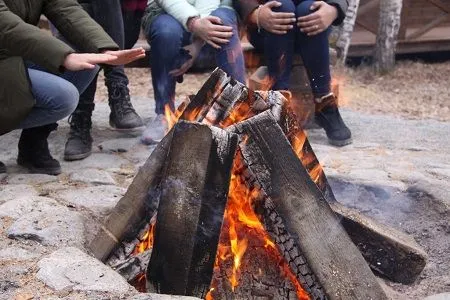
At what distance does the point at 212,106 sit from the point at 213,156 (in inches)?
19.4

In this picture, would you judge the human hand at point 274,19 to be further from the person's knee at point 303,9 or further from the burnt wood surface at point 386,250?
the burnt wood surface at point 386,250

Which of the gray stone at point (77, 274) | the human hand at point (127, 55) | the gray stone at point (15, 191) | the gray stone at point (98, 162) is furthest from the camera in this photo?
the gray stone at point (98, 162)

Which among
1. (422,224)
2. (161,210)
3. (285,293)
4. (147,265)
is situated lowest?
(422,224)

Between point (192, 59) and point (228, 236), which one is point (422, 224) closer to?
point (228, 236)

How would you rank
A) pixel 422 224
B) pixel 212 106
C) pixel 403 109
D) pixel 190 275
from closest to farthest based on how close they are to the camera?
pixel 190 275, pixel 212 106, pixel 422 224, pixel 403 109

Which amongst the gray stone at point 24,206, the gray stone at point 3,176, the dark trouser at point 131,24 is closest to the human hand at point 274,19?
the dark trouser at point 131,24

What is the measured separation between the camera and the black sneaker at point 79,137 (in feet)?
15.0

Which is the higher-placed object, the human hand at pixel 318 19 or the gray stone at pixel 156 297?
the gray stone at pixel 156 297

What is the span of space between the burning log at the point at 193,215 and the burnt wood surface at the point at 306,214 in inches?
5.4

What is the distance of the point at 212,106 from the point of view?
312cm

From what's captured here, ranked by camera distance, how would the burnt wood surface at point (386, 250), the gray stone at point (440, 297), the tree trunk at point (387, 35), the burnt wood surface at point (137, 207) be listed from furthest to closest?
the tree trunk at point (387, 35) → the burnt wood surface at point (386, 250) → the burnt wood surface at point (137, 207) → the gray stone at point (440, 297)

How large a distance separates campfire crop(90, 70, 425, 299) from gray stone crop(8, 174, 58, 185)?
3.59 feet

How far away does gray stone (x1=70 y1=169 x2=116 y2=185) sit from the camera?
13.3 ft

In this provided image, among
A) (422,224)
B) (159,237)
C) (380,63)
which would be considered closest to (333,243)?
(159,237)
